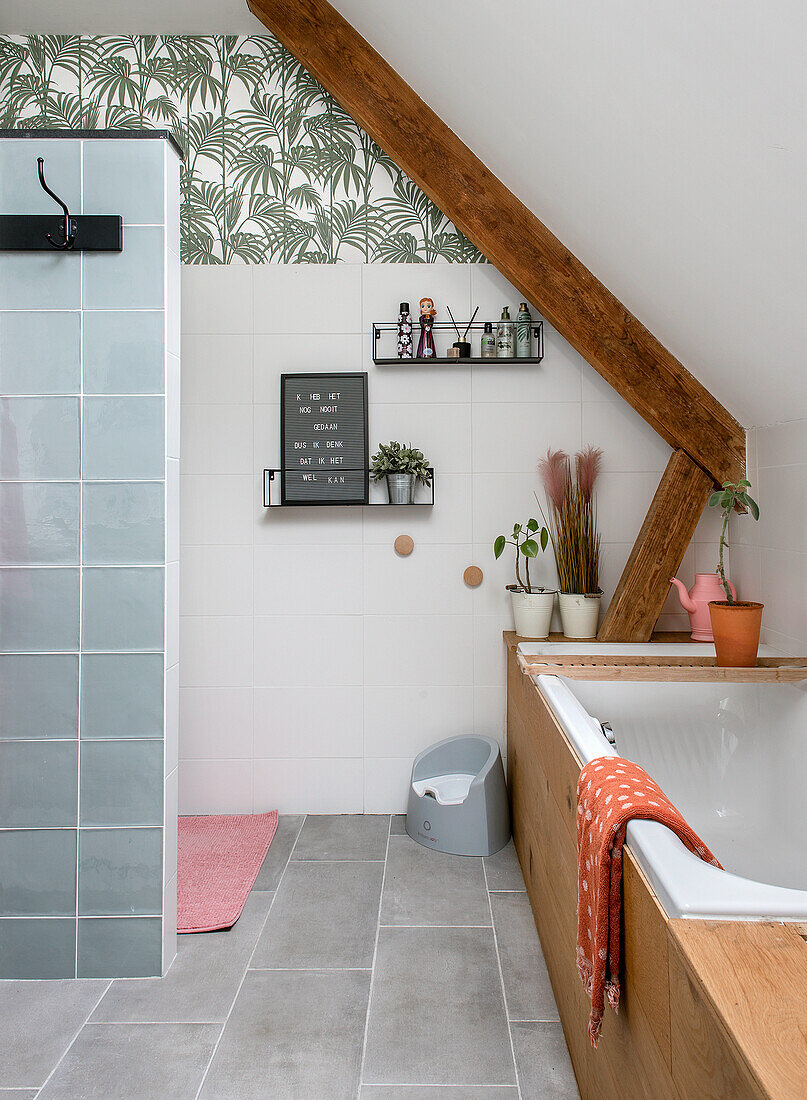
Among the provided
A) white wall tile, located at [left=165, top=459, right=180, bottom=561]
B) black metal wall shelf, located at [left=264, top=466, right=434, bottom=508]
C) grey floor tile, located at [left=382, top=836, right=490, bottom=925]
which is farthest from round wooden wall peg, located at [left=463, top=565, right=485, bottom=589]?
white wall tile, located at [left=165, top=459, right=180, bottom=561]

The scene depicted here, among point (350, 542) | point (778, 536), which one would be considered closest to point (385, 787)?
point (350, 542)

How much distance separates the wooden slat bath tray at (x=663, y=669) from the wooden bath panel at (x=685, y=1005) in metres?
0.61

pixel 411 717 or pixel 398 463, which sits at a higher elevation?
pixel 398 463

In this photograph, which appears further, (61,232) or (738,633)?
(738,633)

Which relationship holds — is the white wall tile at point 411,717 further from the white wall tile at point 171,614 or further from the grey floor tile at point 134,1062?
the grey floor tile at point 134,1062

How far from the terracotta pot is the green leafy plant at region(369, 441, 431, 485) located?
1.10m

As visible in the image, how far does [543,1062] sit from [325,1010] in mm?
511

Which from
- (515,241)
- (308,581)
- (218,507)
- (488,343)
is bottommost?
(308,581)

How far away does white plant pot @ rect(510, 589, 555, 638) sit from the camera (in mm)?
2795

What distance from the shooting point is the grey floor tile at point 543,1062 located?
1583 millimetres

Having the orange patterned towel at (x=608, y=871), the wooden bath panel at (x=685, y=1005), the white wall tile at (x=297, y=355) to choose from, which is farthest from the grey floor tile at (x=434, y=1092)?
the white wall tile at (x=297, y=355)

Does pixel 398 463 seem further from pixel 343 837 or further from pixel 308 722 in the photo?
pixel 343 837

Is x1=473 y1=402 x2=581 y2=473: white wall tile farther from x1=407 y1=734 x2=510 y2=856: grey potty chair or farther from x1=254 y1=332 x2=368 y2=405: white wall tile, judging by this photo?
x1=407 y1=734 x2=510 y2=856: grey potty chair

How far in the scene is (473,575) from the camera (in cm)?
295
